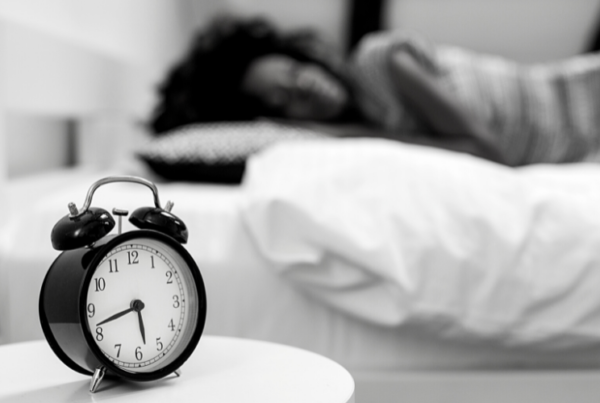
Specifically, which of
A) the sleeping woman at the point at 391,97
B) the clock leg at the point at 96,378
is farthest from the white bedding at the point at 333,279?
the sleeping woman at the point at 391,97

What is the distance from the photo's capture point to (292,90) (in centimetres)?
185

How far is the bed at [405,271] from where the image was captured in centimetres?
81

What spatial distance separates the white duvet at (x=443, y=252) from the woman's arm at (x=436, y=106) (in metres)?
0.68

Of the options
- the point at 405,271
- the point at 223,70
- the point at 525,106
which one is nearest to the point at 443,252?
the point at 405,271

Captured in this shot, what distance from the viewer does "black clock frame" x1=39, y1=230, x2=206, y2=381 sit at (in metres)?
0.51

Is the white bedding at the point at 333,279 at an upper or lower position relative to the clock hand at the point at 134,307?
lower

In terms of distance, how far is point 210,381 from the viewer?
54 cm

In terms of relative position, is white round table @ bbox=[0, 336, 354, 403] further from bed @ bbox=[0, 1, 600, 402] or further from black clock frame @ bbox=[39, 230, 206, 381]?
bed @ bbox=[0, 1, 600, 402]

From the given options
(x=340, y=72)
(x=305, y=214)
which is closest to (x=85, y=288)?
(x=305, y=214)

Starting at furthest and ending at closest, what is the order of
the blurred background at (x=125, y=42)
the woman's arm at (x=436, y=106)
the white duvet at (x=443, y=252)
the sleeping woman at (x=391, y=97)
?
1. the sleeping woman at (x=391, y=97)
2. the woman's arm at (x=436, y=106)
3. the blurred background at (x=125, y=42)
4. the white duvet at (x=443, y=252)

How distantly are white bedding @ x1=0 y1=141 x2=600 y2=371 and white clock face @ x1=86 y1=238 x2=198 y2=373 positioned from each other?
0.90 feet

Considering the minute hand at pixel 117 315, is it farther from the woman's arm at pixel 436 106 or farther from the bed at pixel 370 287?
the woman's arm at pixel 436 106

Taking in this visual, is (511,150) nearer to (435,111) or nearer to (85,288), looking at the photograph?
(435,111)

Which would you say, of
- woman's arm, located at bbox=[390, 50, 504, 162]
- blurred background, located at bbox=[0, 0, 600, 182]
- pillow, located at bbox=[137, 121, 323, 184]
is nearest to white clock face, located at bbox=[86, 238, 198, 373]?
blurred background, located at bbox=[0, 0, 600, 182]
